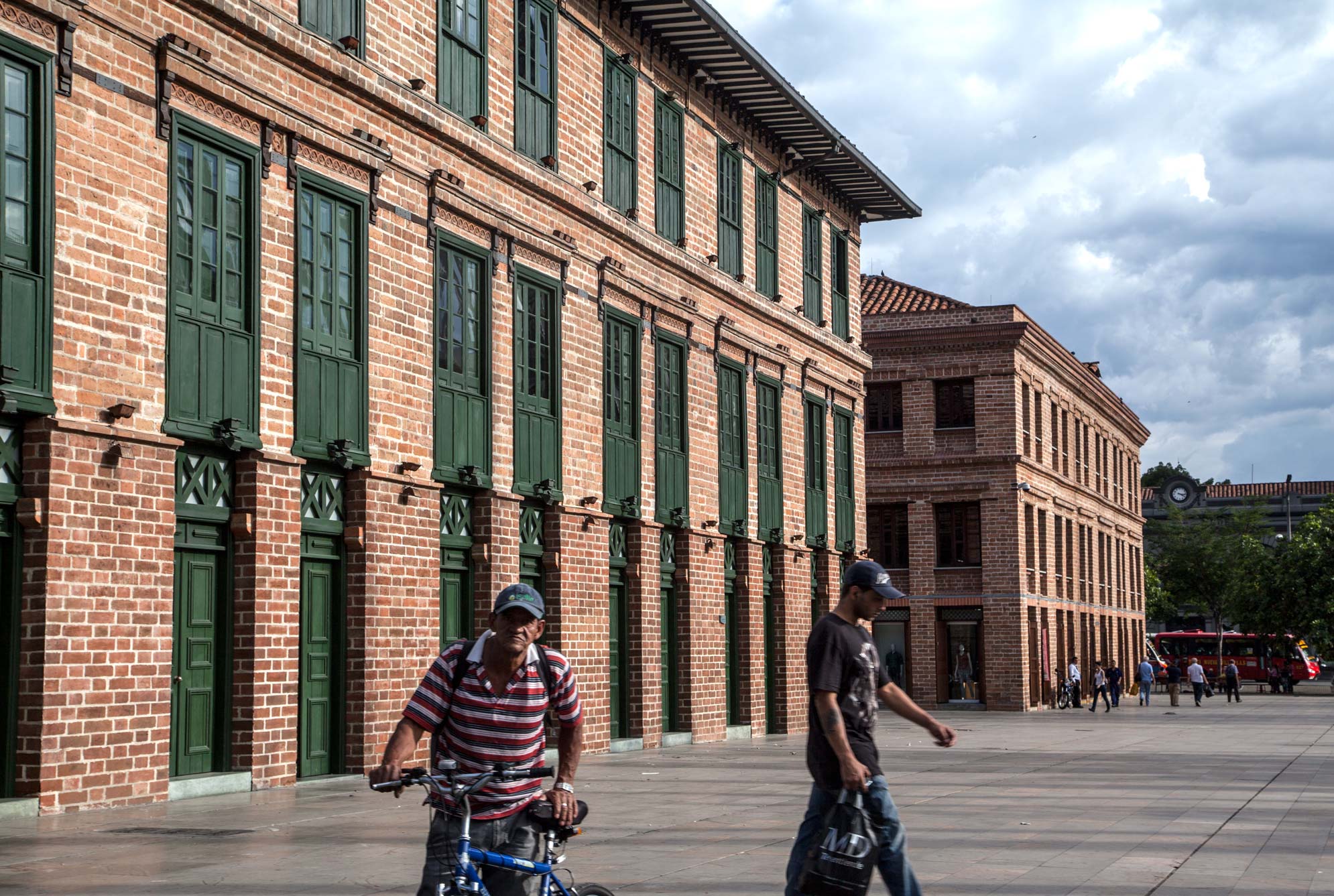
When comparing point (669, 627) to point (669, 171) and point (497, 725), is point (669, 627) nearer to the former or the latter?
point (669, 171)

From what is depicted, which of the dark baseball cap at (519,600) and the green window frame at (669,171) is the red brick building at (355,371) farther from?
the dark baseball cap at (519,600)

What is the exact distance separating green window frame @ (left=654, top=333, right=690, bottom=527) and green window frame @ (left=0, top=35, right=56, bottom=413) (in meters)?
12.8

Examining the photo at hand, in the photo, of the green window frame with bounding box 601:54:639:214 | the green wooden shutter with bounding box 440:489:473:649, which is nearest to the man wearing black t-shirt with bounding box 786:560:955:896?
the green wooden shutter with bounding box 440:489:473:649

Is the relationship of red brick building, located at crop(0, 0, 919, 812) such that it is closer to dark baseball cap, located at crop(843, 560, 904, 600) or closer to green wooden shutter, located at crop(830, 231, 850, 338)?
green wooden shutter, located at crop(830, 231, 850, 338)

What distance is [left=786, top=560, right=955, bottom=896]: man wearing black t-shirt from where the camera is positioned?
7.30 metres

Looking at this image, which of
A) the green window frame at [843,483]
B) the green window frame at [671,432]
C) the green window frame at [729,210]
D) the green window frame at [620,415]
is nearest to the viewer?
the green window frame at [620,415]

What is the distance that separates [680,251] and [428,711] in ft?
67.1

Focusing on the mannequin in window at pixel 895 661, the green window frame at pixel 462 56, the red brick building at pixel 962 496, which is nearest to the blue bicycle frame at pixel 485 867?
the green window frame at pixel 462 56

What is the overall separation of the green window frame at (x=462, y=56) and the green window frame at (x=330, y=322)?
2.29 meters

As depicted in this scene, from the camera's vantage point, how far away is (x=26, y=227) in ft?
44.3

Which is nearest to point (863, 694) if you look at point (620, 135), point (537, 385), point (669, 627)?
point (537, 385)

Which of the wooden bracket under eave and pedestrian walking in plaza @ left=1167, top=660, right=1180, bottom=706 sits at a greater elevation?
the wooden bracket under eave

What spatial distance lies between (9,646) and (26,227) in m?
3.25

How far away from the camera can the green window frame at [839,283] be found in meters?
34.4
